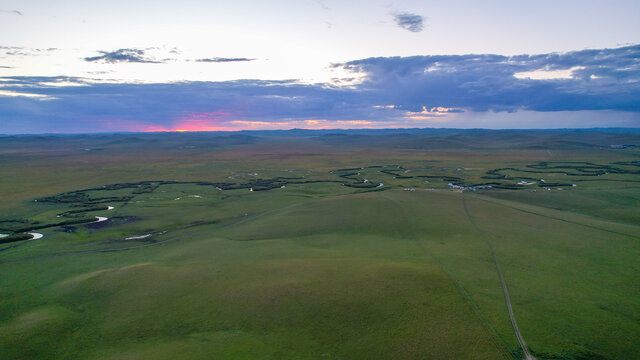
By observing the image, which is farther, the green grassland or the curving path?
the green grassland

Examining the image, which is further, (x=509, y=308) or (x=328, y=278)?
(x=328, y=278)

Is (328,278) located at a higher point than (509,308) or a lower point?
higher

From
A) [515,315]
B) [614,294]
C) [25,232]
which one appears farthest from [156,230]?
[614,294]

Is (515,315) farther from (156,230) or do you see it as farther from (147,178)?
(147,178)

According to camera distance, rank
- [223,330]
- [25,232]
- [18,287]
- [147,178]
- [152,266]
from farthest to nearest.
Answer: [147,178] < [25,232] < [152,266] < [18,287] < [223,330]

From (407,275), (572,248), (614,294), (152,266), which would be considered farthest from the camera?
(572,248)

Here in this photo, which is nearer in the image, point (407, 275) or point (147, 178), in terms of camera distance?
point (407, 275)

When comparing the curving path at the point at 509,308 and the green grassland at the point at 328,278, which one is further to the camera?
the green grassland at the point at 328,278

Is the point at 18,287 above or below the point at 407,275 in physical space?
below
